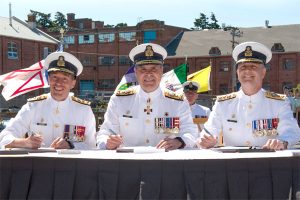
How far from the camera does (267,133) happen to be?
17.7 ft

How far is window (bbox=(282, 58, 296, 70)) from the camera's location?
57.3 meters

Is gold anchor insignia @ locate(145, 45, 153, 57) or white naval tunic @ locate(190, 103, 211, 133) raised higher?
gold anchor insignia @ locate(145, 45, 153, 57)

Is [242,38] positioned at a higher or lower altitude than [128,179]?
higher

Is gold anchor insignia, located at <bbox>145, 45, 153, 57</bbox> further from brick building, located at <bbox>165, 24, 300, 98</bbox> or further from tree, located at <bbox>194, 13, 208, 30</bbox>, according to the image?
tree, located at <bbox>194, 13, 208, 30</bbox>

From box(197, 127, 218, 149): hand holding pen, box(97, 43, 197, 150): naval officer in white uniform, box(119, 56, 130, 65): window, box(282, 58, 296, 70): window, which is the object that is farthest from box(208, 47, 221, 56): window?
box(197, 127, 218, 149): hand holding pen

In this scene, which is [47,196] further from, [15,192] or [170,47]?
[170,47]

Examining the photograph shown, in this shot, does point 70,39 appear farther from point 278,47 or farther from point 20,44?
point 278,47

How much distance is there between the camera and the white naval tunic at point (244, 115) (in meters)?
5.50

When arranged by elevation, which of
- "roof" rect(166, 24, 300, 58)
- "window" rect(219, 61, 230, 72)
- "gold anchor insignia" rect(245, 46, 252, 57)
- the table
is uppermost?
"roof" rect(166, 24, 300, 58)

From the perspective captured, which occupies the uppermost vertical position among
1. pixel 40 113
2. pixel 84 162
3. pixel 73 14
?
pixel 73 14

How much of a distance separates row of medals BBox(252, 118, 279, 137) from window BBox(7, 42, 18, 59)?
5133 cm

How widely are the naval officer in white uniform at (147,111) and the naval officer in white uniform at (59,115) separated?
285mm

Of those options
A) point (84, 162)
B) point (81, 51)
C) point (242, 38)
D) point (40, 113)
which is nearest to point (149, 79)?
point (40, 113)

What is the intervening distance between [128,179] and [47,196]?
66cm
